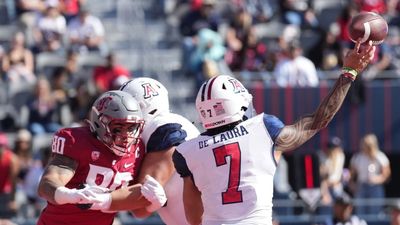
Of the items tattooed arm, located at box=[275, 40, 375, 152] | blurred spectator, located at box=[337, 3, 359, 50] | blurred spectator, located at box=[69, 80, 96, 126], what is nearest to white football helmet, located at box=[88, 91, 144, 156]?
tattooed arm, located at box=[275, 40, 375, 152]

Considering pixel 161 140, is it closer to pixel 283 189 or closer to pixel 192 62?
pixel 283 189

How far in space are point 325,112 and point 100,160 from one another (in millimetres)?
1347

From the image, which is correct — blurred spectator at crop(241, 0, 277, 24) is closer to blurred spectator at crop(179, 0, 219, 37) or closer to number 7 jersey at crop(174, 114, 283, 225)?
blurred spectator at crop(179, 0, 219, 37)

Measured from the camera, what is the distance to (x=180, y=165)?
648cm

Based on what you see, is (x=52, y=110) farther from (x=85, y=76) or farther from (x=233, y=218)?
(x=233, y=218)

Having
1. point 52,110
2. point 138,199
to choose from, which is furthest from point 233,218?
point 52,110

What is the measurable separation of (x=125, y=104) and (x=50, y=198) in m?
0.70

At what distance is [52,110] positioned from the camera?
563 inches

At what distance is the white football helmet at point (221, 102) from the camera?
648 centimetres

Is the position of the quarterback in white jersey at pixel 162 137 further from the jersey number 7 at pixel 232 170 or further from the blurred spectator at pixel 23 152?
the blurred spectator at pixel 23 152

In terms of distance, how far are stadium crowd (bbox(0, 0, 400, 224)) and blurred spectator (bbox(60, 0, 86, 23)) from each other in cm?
2

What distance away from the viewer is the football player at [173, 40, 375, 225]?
637 centimetres

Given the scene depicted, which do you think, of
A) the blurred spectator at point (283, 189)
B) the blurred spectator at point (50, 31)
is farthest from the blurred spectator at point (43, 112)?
the blurred spectator at point (283, 189)

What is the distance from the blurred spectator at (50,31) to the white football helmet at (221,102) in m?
9.42
